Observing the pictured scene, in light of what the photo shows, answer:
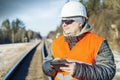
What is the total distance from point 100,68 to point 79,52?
0.25m

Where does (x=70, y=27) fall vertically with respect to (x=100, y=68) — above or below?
above

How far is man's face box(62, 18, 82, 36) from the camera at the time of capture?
334 cm

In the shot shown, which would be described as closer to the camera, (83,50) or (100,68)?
Answer: (100,68)

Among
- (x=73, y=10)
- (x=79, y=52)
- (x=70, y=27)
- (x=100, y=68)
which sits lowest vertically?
(x=100, y=68)

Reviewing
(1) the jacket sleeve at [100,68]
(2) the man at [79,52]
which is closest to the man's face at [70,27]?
(2) the man at [79,52]

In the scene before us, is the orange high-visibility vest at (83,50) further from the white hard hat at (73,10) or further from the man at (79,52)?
the white hard hat at (73,10)

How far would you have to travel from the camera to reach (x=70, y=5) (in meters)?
3.29

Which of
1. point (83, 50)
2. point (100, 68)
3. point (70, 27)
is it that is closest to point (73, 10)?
point (70, 27)

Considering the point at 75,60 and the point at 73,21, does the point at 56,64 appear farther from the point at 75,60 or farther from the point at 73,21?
the point at 73,21

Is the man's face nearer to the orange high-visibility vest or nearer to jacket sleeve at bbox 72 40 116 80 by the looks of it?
the orange high-visibility vest

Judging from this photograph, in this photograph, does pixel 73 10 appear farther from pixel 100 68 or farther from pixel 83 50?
pixel 100 68

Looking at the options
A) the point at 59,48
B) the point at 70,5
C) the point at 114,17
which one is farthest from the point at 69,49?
the point at 114,17

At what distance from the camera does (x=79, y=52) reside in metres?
3.25

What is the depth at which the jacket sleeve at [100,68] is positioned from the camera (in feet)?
9.92
